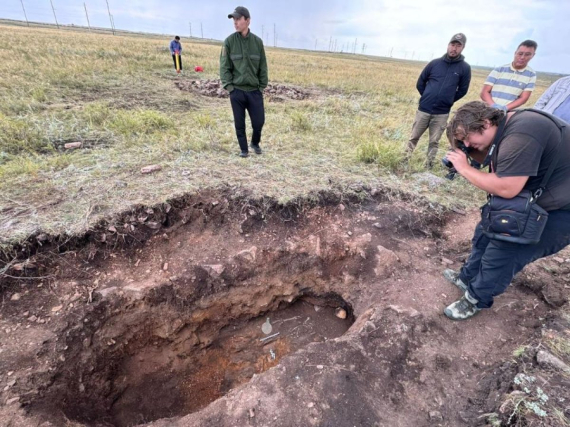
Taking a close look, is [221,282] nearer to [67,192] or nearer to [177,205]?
[177,205]

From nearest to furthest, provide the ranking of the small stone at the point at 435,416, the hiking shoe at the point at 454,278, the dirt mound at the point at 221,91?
the small stone at the point at 435,416 → the hiking shoe at the point at 454,278 → the dirt mound at the point at 221,91

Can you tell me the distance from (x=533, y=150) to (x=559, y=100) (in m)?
2.54

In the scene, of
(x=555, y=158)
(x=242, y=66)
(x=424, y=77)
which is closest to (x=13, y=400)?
(x=555, y=158)

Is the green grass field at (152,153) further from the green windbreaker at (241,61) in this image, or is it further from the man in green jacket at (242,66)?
the green windbreaker at (241,61)

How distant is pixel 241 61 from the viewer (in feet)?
13.2

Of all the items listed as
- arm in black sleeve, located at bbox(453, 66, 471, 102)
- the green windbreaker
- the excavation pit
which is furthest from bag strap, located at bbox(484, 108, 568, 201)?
the green windbreaker

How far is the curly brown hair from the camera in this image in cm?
188

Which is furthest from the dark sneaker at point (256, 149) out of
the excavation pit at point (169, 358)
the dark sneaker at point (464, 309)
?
the dark sneaker at point (464, 309)

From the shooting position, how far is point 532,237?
1981 mm

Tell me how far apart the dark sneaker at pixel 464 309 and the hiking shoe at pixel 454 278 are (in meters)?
0.26

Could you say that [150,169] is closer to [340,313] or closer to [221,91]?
[340,313]

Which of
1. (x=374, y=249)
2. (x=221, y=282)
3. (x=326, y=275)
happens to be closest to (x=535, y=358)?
(x=374, y=249)

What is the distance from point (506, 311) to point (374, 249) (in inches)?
49.2

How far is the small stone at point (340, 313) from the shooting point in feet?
11.0
